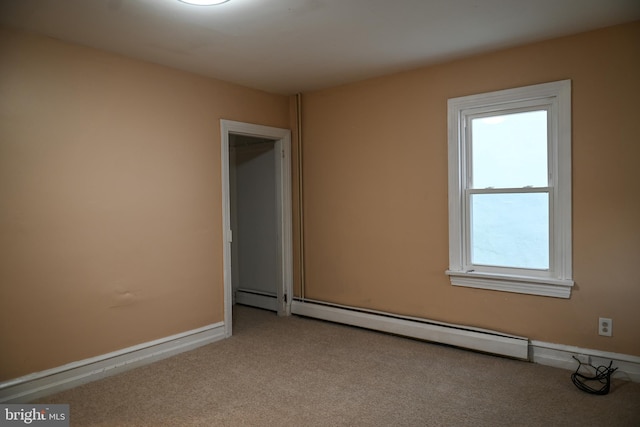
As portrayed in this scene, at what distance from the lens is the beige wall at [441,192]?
3.06m

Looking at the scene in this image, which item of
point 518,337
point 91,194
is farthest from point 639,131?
point 91,194

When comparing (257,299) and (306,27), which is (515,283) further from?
(257,299)

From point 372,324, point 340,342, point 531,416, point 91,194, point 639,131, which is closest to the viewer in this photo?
point 531,416

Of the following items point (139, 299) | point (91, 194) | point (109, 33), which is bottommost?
point (139, 299)

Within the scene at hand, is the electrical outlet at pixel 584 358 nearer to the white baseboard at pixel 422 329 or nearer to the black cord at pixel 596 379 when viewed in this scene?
the black cord at pixel 596 379

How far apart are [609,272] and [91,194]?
3.78 meters

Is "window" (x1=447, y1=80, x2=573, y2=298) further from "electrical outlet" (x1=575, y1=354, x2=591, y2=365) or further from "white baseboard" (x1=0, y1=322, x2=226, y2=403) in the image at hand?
"white baseboard" (x1=0, y1=322, x2=226, y2=403)

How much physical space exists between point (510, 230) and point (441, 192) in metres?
0.65

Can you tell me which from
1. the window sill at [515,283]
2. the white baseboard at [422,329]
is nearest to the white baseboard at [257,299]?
the white baseboard at [422,329]

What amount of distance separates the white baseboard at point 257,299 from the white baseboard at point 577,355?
2780 millimetres

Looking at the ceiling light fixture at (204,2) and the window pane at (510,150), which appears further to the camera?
the window pane at (510,150)

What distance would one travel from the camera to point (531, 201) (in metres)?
3.47

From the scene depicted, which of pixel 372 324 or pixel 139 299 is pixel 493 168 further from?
pixel 139 299

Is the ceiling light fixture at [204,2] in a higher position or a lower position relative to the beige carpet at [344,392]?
higher
